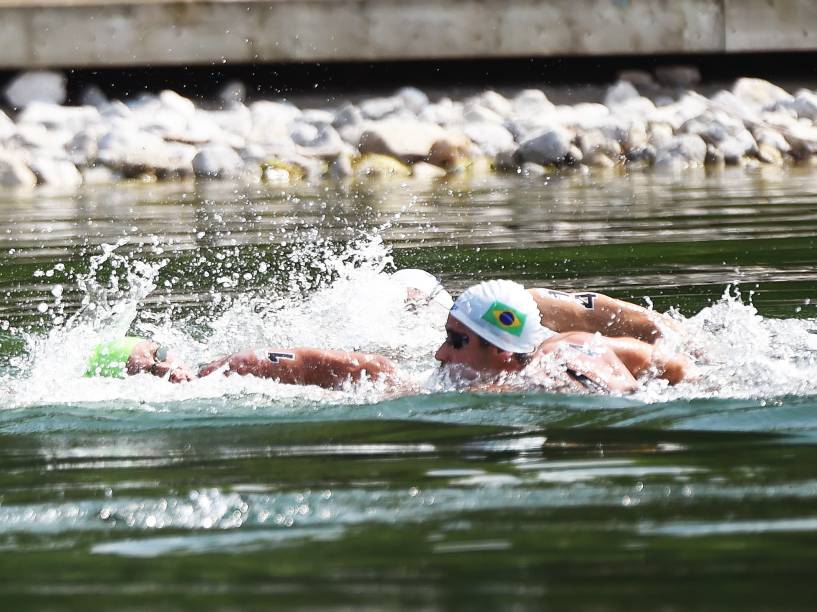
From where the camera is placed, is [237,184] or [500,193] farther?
[237,184]

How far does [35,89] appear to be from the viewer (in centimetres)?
2462

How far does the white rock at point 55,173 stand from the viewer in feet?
71.9

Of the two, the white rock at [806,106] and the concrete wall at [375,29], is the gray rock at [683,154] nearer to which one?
the white rock at [806,106]

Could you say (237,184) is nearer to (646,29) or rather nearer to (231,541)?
(646,29)

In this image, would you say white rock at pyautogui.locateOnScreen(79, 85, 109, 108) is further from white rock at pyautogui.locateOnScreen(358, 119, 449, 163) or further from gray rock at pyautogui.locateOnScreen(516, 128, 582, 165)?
gray rock at pyautogui.locateOnScreen(516, 128, 582, 165)

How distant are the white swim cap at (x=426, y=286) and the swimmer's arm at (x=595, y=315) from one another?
96 cm

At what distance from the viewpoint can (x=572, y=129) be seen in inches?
950

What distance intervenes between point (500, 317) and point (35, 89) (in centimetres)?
1820

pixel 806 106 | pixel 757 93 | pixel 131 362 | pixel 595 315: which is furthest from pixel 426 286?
pixel 757 93

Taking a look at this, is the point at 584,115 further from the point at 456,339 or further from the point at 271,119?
the point at 456,339

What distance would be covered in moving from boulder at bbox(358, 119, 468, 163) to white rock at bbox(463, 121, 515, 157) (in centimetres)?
31

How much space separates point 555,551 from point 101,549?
150cm

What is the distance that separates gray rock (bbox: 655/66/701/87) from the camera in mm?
26750

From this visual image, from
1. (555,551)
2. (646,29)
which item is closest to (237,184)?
(646,29)
